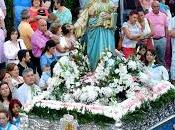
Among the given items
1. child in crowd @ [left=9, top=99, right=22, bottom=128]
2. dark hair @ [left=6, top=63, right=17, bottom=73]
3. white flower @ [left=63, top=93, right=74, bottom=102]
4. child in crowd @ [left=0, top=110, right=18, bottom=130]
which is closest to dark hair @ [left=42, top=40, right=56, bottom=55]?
dark hair @ [left=6, top=63, right=17, bottom=73]

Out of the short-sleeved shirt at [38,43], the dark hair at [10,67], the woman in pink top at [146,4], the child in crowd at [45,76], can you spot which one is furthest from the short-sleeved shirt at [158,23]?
the dark hair at [10,67]

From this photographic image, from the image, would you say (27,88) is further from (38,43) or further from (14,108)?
(38,43)

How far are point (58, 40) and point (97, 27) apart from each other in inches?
56.0

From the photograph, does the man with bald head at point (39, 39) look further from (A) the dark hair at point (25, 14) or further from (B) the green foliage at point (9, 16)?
(B) the green foliage at point (9, 16)

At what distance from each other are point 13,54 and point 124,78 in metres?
4.36

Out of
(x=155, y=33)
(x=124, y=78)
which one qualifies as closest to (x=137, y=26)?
(x=155, y=33)

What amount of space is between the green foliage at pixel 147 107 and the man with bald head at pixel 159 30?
190 inches

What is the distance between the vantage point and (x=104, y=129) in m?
9.74

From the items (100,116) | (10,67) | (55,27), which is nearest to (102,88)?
(100,116)

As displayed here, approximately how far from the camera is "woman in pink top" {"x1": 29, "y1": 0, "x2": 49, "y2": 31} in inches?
608

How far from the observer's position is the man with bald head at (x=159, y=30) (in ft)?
52.3

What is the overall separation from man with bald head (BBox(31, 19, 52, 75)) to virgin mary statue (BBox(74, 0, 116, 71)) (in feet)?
3.90

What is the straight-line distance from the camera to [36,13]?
51.3ft

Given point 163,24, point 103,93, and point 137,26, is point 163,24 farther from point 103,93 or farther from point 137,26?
point 103,93
